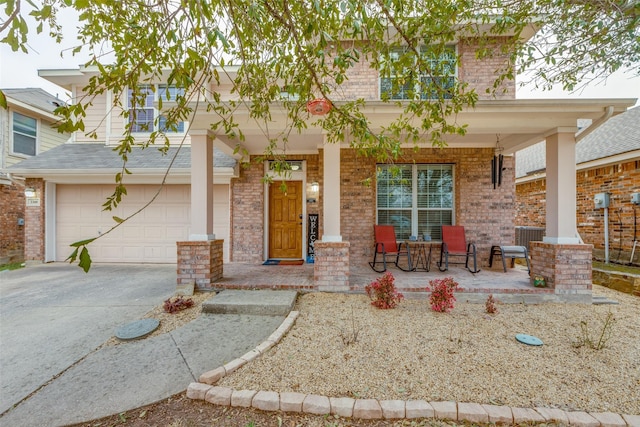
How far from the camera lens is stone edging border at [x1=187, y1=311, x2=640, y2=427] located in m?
1.95

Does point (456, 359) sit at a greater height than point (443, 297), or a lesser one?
lesser

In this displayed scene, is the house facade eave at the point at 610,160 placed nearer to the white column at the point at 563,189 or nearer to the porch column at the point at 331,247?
the white column at the point at 563,189

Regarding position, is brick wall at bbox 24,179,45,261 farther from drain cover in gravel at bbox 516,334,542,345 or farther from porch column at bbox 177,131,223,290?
drain cover in gravel at bbox 516,334,542,345

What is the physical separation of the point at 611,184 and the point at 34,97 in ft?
56.8

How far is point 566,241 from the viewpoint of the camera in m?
4.39

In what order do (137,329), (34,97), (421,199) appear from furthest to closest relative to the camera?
(34,97) < (421,199) < (137,329)

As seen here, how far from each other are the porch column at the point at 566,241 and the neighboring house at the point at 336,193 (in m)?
0.02

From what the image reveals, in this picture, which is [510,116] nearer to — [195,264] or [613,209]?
[613,209]

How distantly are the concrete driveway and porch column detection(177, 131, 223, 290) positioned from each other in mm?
572

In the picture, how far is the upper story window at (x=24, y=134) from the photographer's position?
8.34 metres

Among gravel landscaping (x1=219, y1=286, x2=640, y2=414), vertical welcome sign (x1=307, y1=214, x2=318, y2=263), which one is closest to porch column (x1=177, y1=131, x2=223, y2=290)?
gravel landscaping (x1=219, y1=286, x2=640, y2=414)

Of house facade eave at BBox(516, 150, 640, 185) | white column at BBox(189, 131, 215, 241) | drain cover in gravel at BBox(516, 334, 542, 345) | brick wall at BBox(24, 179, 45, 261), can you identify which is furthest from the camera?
brick wall at BBox(24, 179, 45, 261)

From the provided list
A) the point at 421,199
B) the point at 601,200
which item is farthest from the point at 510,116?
the point at 601,200

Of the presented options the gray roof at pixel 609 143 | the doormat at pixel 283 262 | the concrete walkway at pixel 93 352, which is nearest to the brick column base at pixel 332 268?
the concrete walkway at pixel 93 352
